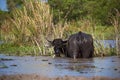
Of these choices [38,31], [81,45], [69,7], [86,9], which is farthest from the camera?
[69,7]

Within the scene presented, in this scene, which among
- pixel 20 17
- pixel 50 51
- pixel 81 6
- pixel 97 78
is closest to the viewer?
pixel 97 78

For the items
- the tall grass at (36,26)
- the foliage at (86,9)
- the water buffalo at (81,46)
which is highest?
the foliage at (86,9)

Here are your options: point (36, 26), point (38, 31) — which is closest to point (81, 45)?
point (38, 31)

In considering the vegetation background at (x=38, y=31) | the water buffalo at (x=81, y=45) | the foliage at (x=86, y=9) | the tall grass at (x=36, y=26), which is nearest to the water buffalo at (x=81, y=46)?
the water buffalo at (x=81, y=45)

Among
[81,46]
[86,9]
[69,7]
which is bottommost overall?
[81,46]

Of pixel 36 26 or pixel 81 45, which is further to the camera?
pixel 36 26

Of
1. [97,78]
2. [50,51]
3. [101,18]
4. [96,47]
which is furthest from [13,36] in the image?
[101,18]

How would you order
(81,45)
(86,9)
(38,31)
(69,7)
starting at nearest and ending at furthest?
(81,45)
(38,31)
(86,9)
(69,7)

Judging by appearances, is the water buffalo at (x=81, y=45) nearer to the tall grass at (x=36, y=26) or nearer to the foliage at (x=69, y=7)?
the tall grass at (x=36, y=26)

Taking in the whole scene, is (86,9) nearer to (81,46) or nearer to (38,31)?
(38,31)

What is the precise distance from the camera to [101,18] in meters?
43.4

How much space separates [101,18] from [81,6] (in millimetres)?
15805

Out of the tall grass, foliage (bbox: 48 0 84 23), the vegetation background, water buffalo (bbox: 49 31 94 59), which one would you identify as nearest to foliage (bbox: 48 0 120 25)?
foliage (bbox: 48 0 84 23)

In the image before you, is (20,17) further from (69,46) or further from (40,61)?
(40,61)
